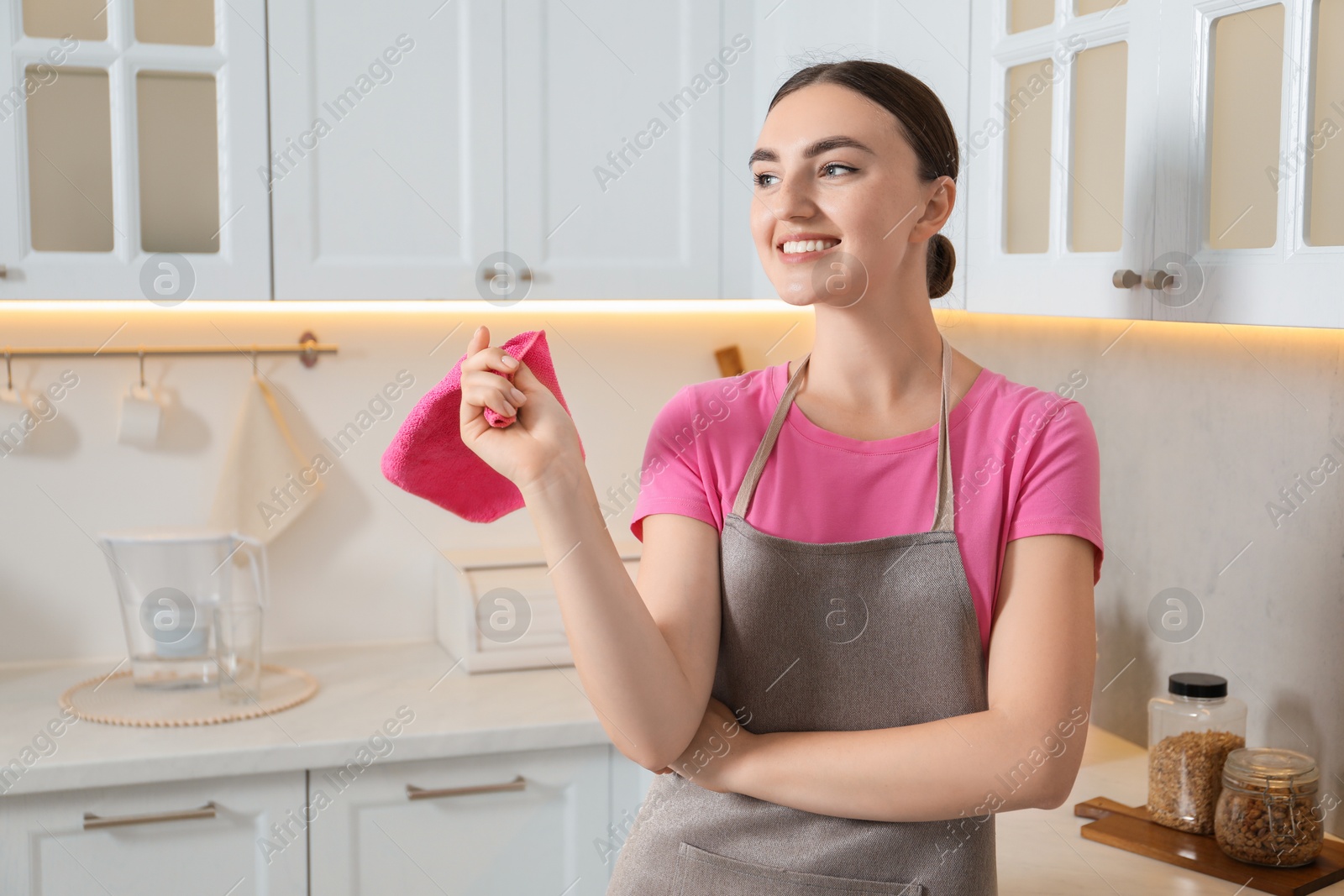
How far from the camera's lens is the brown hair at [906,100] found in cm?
106

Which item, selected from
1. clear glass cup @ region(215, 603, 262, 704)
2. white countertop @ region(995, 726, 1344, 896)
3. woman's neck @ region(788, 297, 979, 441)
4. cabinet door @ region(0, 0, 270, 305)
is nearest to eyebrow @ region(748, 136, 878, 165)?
woman's neck @ region(788, 297, 979, 441)

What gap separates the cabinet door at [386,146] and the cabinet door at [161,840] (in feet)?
2.49

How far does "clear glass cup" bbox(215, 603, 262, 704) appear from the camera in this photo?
2.01m

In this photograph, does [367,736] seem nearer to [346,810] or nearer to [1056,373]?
[346,810]

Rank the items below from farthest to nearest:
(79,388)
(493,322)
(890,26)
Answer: (493,322)
(79,388)
(890,26)

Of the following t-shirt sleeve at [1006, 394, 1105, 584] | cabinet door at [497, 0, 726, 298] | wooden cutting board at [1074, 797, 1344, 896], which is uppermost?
cabinet door at [497, 0, 726, 298]

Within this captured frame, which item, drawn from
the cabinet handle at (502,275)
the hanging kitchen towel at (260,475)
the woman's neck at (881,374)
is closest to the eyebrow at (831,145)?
the woman's neck at (881,374)

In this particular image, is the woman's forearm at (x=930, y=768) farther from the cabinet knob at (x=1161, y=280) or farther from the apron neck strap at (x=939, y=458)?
the cabinet knob at (x=1161, y=280)

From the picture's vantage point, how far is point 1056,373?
1889 millimetres

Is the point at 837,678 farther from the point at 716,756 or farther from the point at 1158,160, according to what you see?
the point at 1158,160

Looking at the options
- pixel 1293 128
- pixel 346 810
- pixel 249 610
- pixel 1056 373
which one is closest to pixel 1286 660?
pixel 1056 373

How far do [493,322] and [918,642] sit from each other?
1461 mm

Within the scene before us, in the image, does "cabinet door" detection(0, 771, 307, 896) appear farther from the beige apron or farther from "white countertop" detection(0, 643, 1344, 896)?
the beige apron

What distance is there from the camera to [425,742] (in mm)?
1840
